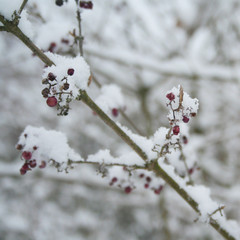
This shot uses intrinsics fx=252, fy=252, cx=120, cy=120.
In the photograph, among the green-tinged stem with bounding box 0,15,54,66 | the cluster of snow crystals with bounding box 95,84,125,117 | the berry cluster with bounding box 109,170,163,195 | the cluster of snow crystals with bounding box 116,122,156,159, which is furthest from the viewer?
the cluster of snow crystals with bounding box 95,84,125,117

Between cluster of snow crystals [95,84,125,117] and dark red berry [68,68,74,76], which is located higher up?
cluster of snow crystals [95,84,125,117]

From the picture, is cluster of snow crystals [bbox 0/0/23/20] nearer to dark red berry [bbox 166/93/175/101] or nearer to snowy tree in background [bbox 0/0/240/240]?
snowy tree in background [bbox 0/0/240/240]

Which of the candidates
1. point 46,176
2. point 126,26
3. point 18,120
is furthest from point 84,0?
point 18,120

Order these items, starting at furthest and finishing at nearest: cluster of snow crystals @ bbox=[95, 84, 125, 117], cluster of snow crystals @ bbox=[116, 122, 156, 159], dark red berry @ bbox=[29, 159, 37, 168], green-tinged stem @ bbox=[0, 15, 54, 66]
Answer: cluster of snow crystals @ bbox=[95, 84, 125, 117] < dark red berry @ bbox=[29, 159, 37, 168] < cluster of snow crystals @ bbox=[116, 122, 156, 159] < green-tinged stem @ bbox=[0, 15, 54, 66]

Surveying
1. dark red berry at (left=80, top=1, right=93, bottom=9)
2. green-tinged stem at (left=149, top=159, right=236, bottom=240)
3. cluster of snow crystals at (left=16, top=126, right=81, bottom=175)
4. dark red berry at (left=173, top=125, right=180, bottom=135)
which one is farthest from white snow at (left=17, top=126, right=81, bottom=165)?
dark red berry at (left=80, top=1, right=93, bottom=9)

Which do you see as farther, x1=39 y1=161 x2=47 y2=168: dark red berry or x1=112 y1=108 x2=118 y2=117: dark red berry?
x1=112 y1=108 x2=118 y2=117: dark red berry

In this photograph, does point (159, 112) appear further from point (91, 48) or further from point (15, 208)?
point (15, 208)

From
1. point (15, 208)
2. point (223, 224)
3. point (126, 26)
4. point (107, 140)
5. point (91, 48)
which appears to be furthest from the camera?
point (15, 208)
